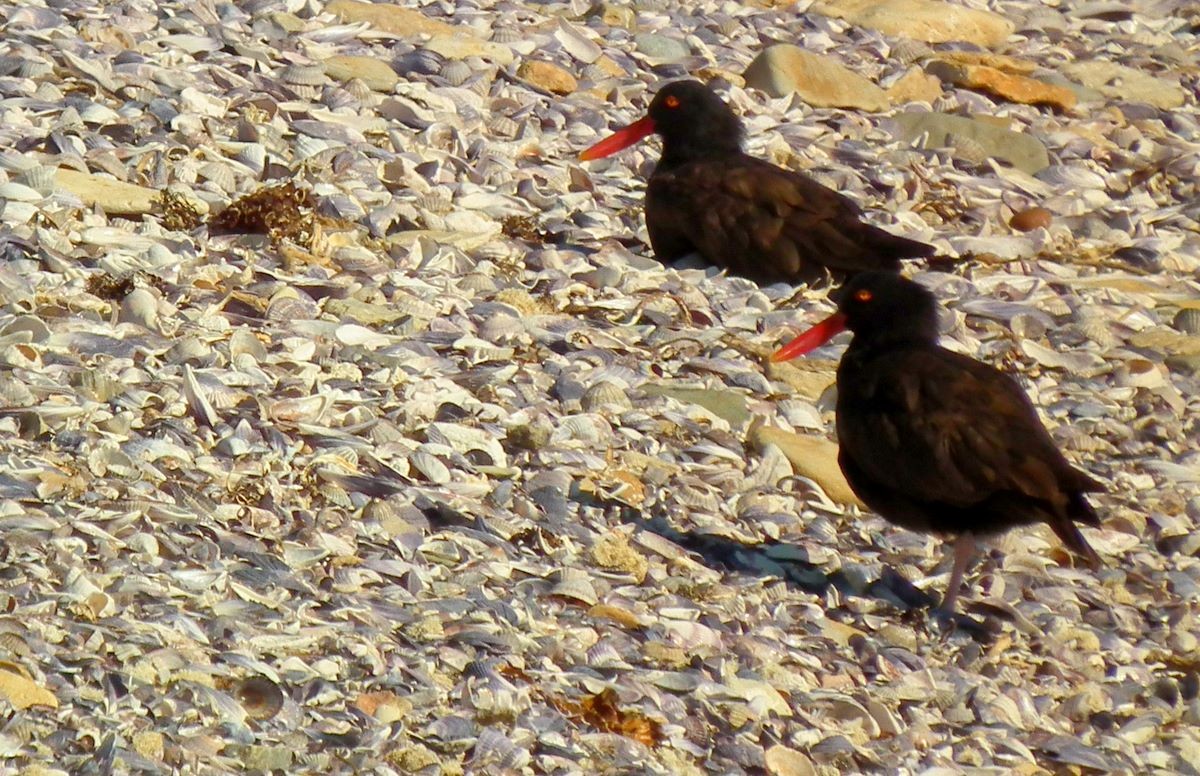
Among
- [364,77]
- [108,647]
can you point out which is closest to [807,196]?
[364,77]

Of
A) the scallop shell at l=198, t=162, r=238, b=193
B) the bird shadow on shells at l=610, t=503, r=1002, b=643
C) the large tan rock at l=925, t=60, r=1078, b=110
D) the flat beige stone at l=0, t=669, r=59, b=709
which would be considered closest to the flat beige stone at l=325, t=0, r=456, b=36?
the scallop shell at l=198, t=162, r=238, b=193

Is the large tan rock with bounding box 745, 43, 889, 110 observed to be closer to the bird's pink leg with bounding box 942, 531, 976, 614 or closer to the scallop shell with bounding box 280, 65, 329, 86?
the scallop shell with bounding box 280, 65, 329, 86

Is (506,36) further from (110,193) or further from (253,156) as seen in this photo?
(110,193)

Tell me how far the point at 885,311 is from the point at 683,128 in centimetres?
218

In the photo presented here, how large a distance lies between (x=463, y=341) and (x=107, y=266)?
3.84ft

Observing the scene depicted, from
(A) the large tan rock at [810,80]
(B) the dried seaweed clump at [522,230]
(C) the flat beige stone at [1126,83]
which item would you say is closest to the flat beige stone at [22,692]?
(B) the dried seaweed clump at [522,230]

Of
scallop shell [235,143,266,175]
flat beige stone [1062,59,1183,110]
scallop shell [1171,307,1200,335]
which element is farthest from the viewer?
flat beige stone [1062,59,1183,110]

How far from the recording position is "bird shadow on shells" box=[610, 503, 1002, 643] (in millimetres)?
5328

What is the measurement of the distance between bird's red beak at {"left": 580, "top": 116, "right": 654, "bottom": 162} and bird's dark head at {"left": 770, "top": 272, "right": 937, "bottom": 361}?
6.74 feet

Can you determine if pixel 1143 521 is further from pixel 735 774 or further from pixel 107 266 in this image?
pixel 107 266

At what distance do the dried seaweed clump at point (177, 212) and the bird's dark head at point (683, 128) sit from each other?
1.87m

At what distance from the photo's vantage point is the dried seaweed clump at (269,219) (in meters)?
6.53

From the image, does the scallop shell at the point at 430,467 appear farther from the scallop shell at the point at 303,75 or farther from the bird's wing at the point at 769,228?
the scallop shell at the point at 303,75

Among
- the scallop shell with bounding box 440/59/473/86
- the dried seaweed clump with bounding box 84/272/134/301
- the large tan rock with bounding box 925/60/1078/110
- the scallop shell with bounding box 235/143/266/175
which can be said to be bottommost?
the large tan rock with bounding box 925/60/1078/110
